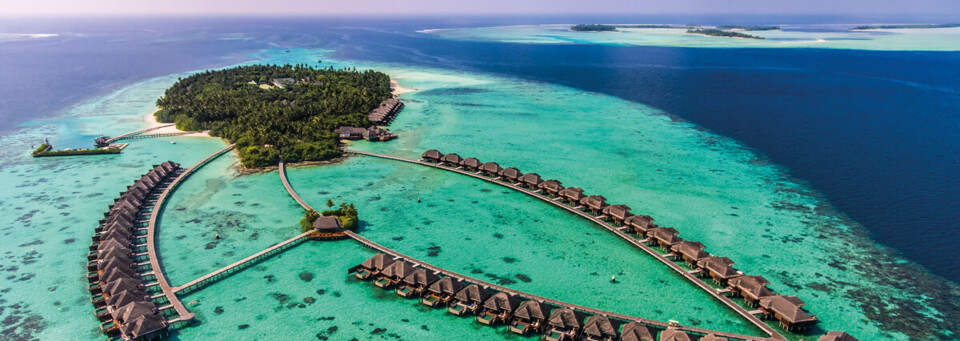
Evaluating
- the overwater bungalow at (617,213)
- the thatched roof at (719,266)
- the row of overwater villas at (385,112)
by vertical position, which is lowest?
the thatched roof at (719,266)

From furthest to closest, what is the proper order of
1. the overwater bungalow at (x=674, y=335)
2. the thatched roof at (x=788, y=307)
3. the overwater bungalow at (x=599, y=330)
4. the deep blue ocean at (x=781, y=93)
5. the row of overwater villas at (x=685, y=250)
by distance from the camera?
the deep blue ocean at (x=781, y=93) → the row of overwater villas at (x=685, y=250) → the thatched roof at (x=788, y=307) → the overwater bungalow at (x=599, y=330) → the overwater bungalow at (x=674, y=335)

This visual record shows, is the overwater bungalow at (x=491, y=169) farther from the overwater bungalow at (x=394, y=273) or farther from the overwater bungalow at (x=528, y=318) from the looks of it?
the overwater bungalow at (x=528, y=318)

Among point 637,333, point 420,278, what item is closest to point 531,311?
point 637,333

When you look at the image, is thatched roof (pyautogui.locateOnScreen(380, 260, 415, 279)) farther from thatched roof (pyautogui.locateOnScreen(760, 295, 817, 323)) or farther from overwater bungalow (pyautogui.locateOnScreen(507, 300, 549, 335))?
thatched roof (pyautogui.locateOnScreen(760, 295, 817, 323))

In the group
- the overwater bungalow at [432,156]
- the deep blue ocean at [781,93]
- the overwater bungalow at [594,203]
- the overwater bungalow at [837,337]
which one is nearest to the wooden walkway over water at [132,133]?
the deep blue ocean at [781,93]

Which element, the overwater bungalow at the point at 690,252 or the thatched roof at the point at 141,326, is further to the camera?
the overwater bungalow at the point at 690,252

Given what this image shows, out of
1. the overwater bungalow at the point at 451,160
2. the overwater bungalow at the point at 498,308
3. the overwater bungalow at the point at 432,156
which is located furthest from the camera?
the overwater bungalow at the point at 432,156

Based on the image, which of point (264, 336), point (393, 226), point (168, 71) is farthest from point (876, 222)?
point (168, 71)

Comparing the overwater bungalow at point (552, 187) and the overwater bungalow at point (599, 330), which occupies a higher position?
the overwater bungalow at point (552, 187)
